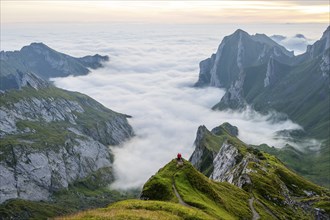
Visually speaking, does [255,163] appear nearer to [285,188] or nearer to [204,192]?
[285,188]

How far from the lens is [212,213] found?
81.8 meters

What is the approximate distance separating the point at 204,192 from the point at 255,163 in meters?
99.2

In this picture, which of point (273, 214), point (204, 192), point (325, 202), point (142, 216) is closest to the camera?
point (142, 216)

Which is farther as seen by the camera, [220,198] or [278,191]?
[278,191]

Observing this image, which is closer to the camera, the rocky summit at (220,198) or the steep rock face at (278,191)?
the rocky summit at (220,198)

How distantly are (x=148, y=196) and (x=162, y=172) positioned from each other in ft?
45.3

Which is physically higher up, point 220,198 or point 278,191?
point 220,198

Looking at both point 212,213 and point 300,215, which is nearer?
point 212,213

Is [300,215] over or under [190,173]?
under

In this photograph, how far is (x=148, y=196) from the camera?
9425 centimetres

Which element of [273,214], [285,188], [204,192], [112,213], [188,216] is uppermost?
[112,213]

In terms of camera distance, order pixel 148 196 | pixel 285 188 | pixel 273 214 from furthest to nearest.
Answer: pixel 285 188, pixel 273 214, pixel 148 196

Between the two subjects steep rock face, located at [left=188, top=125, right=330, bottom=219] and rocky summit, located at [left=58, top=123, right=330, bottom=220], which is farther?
steep rock face, located at [left=188, top=125, right=330, bottom=219]

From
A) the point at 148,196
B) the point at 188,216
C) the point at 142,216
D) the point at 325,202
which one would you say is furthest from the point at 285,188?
the point at 142,216
